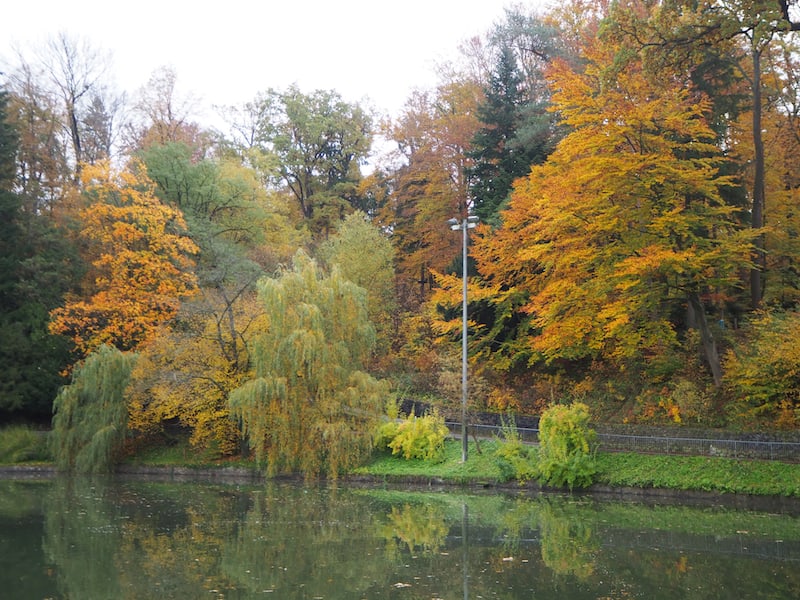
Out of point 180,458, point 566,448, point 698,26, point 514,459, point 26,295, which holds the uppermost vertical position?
point 698,26

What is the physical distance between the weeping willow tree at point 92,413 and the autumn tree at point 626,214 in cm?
1566

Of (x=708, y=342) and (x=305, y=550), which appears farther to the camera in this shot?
(x=708, y=342)

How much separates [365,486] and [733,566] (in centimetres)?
1411

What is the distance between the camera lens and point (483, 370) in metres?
32.7

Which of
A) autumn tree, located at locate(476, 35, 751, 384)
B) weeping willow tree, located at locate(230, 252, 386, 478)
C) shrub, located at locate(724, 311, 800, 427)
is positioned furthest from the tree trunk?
weeping willow tree, located at locate(230, 252, 386, 478)

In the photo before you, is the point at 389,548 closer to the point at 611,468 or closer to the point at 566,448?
the point at 566,448

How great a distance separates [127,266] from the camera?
33406 mm

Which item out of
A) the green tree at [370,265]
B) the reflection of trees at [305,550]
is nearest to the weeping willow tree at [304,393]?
the reflection of trees at [305,550]

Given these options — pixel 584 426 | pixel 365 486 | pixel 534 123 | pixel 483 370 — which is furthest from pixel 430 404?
pixel 534 123

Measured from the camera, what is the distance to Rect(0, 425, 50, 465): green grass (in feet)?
102

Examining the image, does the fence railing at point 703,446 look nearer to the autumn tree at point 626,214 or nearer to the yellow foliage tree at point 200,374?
the autumn tree at point 626,214

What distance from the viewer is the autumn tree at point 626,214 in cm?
2325

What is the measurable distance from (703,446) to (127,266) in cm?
2384

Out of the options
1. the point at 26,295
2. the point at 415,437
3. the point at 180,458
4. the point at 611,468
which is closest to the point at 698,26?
the point at 611,468
